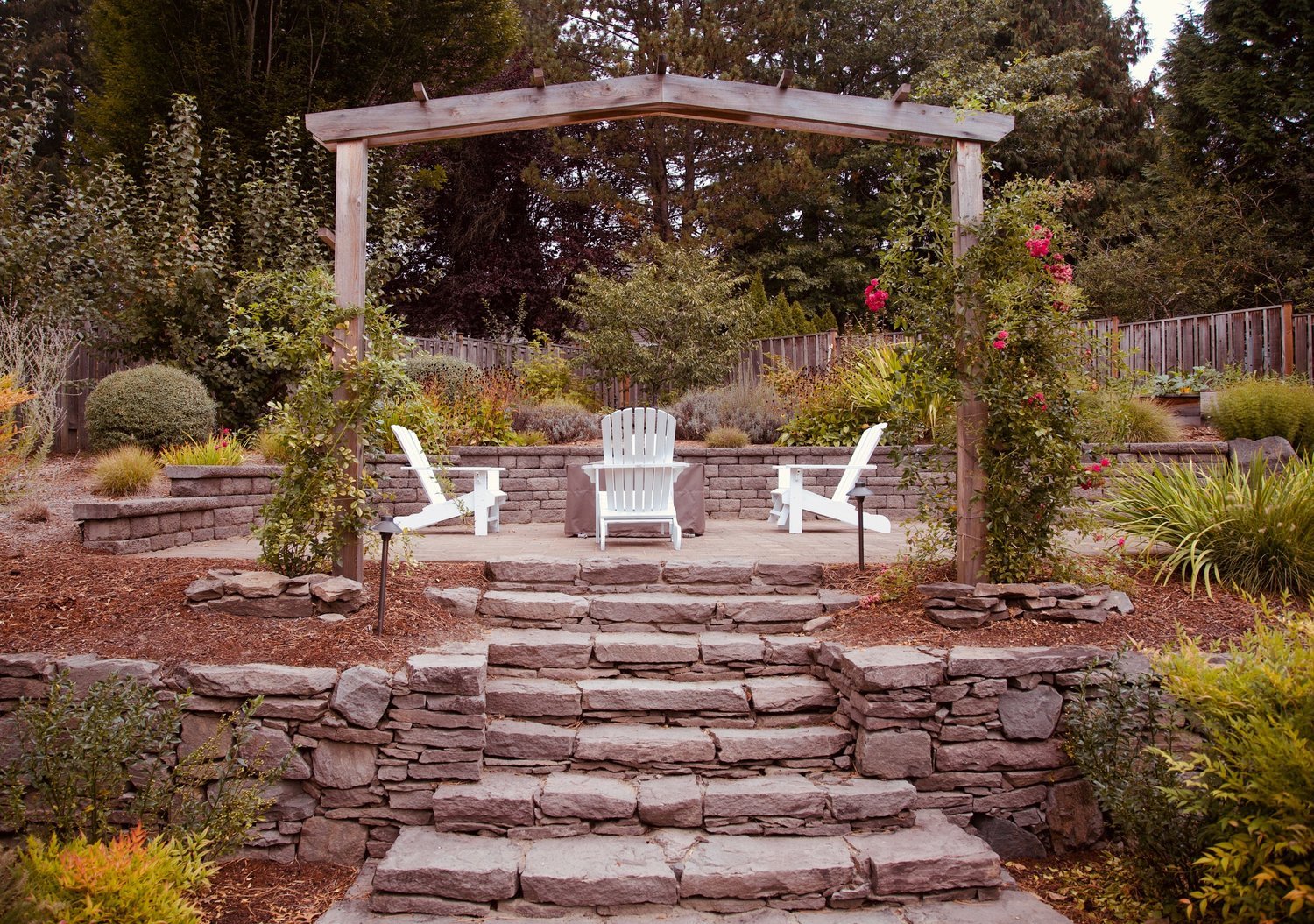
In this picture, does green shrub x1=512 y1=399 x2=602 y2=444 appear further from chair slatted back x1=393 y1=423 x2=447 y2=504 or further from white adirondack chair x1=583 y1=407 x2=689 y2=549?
white adirondack chair x1=583 y1=407 x2=689 y2=549

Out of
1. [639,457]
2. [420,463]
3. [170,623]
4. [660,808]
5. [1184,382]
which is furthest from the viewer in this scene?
[1184,382]

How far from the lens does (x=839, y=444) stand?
8.57 m

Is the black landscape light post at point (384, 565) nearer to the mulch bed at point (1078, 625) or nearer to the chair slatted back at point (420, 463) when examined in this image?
the mulch bed at point (1078, 625)

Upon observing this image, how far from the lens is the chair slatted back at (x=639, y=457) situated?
19.5ft

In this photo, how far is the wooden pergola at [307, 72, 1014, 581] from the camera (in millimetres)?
4426

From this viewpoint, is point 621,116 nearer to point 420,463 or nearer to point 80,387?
point 420,463

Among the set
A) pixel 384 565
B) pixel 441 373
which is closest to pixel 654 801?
pixel 384 565

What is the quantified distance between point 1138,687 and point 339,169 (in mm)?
4411

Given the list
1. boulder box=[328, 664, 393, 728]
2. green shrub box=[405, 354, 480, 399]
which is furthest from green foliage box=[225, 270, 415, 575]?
green shrub box=[405, 354, 480, 399]

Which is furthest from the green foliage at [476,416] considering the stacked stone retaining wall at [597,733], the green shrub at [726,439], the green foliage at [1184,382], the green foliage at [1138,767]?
the green foliage at [1184,382]

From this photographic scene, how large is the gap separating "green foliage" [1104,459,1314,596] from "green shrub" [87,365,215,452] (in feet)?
23.2

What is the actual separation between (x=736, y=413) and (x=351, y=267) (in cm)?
538

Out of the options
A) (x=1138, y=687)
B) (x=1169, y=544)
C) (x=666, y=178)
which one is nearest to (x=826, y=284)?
(x=666, y=178)

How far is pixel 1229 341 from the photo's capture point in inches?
386
